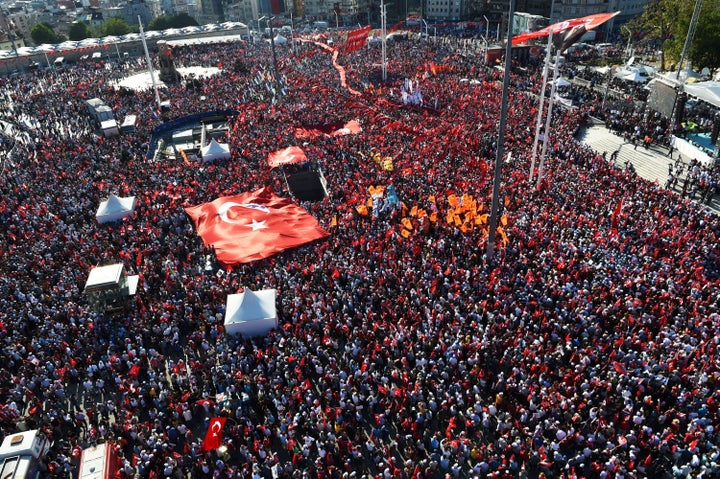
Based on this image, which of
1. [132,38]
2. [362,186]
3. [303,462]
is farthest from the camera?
[132,38]

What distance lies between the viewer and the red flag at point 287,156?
32.2 m

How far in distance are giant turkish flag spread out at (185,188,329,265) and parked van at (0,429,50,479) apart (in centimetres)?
1021

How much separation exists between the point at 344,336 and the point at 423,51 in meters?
58.6

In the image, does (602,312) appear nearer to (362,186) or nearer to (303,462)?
(303,462)

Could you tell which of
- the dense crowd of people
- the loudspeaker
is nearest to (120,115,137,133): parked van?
the dense crowd of people

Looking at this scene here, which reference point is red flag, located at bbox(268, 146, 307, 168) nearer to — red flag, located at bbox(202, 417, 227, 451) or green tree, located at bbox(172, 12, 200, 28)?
red flag, located at bbox(202, 417, 227, 451)

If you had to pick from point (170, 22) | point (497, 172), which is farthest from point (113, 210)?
point (170, 22)

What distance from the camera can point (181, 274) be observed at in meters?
21.8

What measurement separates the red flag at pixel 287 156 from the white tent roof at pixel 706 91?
2658cm

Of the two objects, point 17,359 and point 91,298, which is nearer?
point 17,359

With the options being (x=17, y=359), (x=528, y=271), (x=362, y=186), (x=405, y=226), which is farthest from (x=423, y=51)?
(x=17, y=359)

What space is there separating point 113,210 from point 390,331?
1755cm

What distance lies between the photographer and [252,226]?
2459cm

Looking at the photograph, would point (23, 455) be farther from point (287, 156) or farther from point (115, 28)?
point (115, 28)
